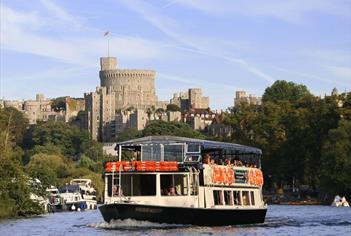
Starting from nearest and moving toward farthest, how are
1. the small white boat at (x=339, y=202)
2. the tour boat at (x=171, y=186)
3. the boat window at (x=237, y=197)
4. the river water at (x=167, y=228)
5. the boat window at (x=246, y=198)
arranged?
1. the river water at (x=167, y=228)
2. the tour boat at (x=171, y=186)
3. the boat window at (x=237, y=197)
4. the boat window at (x=246, y=198)
5. the small white boat at (x=339, y=202)

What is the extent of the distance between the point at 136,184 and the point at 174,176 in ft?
6.60

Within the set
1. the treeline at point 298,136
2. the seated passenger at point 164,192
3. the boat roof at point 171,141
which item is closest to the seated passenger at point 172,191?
the seated passenger at point 164,192

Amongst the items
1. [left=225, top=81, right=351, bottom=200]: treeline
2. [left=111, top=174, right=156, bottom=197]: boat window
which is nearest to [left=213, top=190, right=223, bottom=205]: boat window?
[left=111, top=174, right=156, bottom=197]: boat window

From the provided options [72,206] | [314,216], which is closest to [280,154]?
[72,206]

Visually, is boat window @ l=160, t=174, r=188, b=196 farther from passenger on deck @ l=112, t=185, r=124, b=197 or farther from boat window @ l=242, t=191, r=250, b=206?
boat window @ l=242, t=191, r=250, b=206

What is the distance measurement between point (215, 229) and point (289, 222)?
511 inches

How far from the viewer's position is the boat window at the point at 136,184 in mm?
60000

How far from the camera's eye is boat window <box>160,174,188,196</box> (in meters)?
60.1

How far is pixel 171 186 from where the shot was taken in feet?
198

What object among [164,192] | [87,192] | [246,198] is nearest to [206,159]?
[164,192]

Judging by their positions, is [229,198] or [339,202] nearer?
[229,198]

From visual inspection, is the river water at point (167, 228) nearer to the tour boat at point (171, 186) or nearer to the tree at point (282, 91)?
the tour boat at point (171, 186)

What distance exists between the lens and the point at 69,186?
120500 millimetres

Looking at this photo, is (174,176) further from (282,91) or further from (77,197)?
(282,91)
